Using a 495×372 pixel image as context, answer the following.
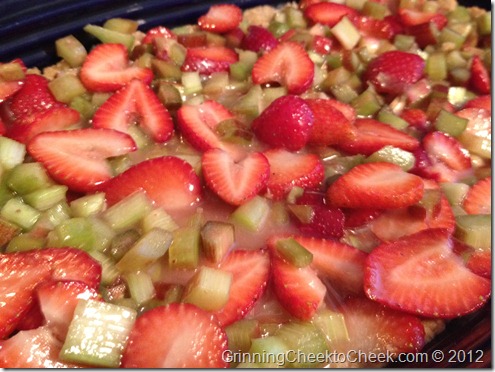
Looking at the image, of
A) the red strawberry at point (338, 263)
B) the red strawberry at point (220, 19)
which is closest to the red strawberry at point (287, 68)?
the red strawberry at point (220, 19)

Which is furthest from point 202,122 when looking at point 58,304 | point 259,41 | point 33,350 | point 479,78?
point 479,78

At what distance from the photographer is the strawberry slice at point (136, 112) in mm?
1890

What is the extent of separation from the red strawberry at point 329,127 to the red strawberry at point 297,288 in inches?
22.5

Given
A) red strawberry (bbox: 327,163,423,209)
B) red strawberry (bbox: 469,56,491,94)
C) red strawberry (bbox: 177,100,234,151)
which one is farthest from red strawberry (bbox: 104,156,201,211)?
red strawberry (bbox: 469,56,491,94)

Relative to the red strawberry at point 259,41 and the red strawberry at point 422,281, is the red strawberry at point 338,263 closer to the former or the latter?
the red strawberry at point 422,281

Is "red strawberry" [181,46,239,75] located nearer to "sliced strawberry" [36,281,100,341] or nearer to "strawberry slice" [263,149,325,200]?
"strawberry slice" [263,149,325,200]

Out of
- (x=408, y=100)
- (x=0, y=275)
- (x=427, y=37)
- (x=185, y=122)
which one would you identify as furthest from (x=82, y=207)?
(x=427, y=37)

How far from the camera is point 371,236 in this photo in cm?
167

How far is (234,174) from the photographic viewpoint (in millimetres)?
1695

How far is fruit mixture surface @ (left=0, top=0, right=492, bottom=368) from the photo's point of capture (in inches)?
53.1

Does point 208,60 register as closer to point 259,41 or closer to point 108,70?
point 259,41

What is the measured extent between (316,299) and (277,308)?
0.12 metres

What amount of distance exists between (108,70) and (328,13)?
1.09 metres

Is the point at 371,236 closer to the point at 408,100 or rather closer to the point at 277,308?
the point at 277,308
